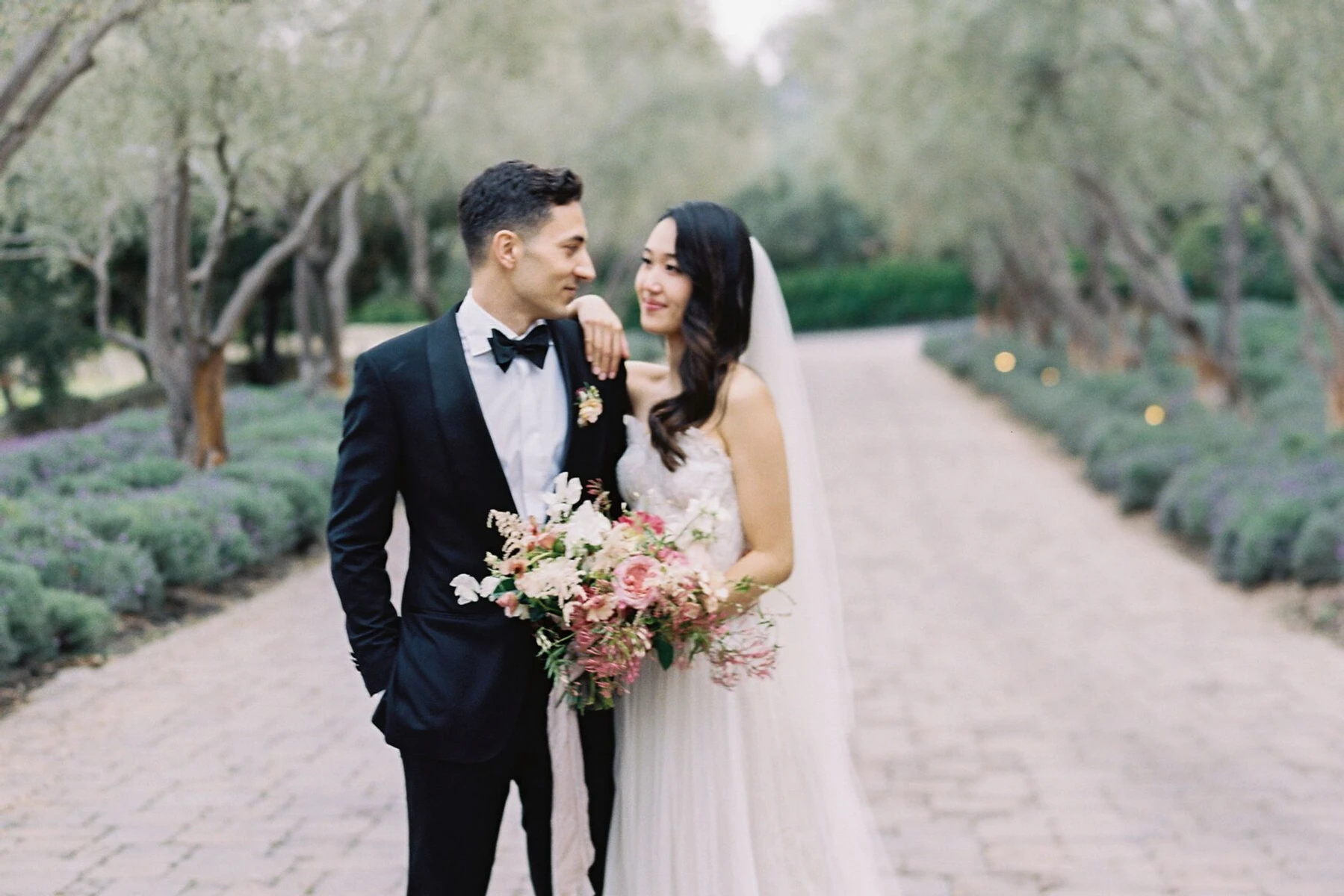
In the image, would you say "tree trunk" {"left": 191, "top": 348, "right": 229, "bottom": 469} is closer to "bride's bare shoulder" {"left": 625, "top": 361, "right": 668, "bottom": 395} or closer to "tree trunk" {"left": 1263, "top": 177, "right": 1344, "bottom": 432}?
"tree trunk" {"left": 1263, "top": 177, "right": 1344, "bottom": 432}

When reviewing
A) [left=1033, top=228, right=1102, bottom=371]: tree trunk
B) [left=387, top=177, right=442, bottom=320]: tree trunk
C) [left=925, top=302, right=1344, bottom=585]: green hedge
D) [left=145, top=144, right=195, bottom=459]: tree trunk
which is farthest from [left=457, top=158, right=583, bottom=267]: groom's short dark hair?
[left=1033, top=228, right=1102, bottom=371]: tree trunk

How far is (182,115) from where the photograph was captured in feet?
34.3

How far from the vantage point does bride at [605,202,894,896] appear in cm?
333

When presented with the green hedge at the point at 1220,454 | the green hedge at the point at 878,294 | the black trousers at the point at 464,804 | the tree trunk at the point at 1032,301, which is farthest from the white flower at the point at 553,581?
the green hedge at the point at 878,294

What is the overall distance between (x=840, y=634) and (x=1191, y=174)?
58.8ft

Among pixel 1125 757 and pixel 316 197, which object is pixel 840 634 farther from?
pixel 316 197

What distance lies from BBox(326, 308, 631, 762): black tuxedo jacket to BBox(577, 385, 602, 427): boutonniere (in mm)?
36

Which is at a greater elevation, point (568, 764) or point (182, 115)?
point (182, 115)

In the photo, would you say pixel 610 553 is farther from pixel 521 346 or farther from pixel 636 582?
pixel 521 346

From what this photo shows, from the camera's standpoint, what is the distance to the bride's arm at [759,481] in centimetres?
335

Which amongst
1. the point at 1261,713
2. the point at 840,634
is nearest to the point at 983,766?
the point at 1261,713

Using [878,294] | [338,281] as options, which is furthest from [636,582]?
[878,294]

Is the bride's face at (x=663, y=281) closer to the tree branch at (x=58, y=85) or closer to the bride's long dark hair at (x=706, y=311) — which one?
the bride's long dark hair at (x=706, y=311)

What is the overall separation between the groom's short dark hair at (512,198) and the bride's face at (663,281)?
237 mm
